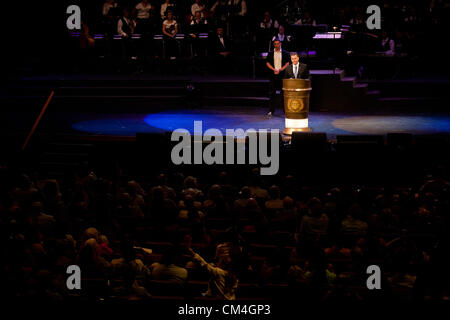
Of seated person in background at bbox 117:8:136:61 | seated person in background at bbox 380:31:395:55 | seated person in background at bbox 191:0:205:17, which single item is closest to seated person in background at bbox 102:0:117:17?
seated person in background at bbox 117:8:136:61

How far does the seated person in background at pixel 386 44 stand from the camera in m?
15.2

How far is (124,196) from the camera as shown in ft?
24.4

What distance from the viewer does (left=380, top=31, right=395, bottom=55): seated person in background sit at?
15250 mm

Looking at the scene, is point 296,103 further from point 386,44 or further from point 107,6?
point 107,6

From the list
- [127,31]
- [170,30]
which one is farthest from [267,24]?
[127,31]

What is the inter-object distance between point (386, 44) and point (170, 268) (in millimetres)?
11591

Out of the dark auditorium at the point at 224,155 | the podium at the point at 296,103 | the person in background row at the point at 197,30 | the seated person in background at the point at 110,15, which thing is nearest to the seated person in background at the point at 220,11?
the dark auditorium at the point at 224,155

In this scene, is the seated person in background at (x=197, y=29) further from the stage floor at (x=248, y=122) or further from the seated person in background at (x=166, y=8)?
the stage floor at (x=248, y=122)

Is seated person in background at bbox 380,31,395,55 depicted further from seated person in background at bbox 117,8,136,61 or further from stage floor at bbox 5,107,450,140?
seated person in background at bbox 117,8,136,61

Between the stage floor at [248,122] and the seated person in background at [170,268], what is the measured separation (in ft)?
20.0
